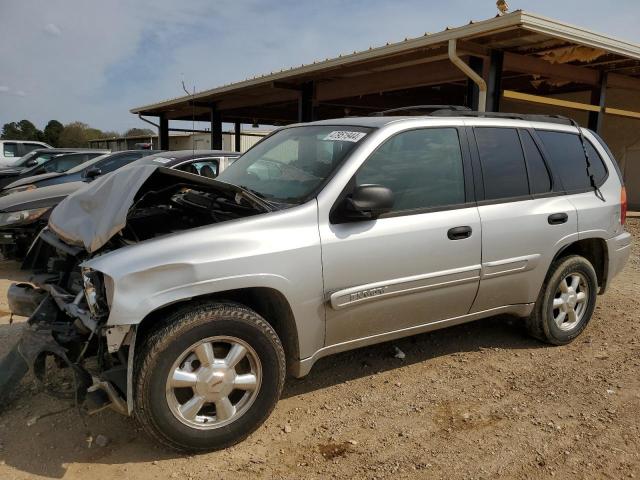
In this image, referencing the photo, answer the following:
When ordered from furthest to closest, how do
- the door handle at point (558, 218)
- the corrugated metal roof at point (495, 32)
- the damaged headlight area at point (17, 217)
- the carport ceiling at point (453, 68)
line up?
the carport ceiling at point (453, 68)
the corrugated metal roof at point (495, 32)
the damaged headlight area at point (17, 217)
the door handle at point (558, 218)

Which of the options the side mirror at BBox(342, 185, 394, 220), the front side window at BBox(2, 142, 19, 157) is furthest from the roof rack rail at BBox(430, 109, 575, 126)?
the front side window at BBox(2, 142, 19, 157)

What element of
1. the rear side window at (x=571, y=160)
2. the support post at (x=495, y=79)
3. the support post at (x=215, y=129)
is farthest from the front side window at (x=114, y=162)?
the support post at (x=215, y=129)

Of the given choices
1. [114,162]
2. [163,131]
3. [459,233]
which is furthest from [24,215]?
[163,131]

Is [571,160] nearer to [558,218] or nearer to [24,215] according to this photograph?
[558,218]

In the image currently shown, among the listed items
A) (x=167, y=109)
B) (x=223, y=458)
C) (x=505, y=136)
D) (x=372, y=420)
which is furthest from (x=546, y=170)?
(x=167, y=109)

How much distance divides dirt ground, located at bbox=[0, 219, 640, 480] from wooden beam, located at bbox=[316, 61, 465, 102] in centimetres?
658

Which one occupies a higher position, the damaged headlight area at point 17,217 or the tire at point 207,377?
the damaged headlight area at point 17,217

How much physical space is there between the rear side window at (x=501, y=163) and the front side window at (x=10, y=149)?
63.4 feet

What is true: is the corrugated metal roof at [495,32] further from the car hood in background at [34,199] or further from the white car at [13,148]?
the white car at [13,148]

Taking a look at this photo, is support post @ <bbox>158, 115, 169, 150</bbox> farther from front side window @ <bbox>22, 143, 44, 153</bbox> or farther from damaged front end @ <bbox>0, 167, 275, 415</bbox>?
damaged front end @ <bbox>0, 167, 275, 415</bbox>

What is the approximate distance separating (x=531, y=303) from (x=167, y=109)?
56.1ft

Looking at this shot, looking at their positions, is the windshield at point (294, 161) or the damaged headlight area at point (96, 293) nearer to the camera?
the damaged headlight area at point (96, 293)

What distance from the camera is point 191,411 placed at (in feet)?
9.04

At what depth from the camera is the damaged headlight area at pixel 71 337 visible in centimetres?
261
